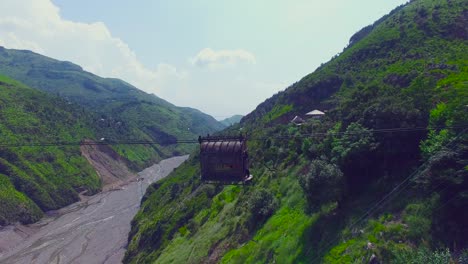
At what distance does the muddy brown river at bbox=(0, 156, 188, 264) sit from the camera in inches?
2798

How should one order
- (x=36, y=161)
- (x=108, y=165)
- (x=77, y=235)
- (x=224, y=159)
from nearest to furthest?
1. (x=224, y=159)
2. (x=77, y=235)
3. (x=36, y=161)
4. (x=108, y=165)

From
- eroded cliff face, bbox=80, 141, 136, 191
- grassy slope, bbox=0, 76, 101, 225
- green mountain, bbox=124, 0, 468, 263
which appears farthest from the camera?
eroded cliff face, bbox=80, 141, 136, 191

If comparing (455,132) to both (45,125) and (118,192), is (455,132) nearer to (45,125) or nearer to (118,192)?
(118,192)

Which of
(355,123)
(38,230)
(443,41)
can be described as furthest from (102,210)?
(443,41)

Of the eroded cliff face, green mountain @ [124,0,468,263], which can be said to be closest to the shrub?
green mountain @ [124,0,468,263]

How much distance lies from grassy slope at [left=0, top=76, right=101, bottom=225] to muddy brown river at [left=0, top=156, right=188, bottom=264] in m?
4.51

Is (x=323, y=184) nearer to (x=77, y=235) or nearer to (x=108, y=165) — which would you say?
(x=77, y=235)

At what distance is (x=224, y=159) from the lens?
→ 27.1 m

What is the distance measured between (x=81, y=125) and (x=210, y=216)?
131149 mm

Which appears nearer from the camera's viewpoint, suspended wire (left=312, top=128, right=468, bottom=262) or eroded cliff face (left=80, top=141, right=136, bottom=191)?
suspended wire (left=312, top=128, right=468, bottom=262)

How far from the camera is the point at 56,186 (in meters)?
109

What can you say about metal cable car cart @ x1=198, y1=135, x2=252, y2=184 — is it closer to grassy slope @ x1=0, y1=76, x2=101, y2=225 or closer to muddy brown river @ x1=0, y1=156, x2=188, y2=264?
muddy brown river @ x1=0, y1=156, x2=188, y2=264

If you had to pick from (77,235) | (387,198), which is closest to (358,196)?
(387,198)

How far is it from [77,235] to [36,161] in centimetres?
4393
